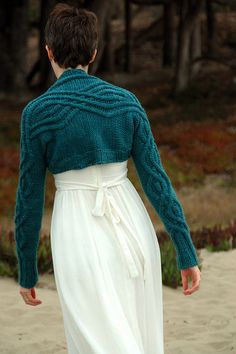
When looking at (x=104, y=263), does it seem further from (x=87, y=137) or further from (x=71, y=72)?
(x=71, y=72)

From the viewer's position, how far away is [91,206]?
4.54 meters

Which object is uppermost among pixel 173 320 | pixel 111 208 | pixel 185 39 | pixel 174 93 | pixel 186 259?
pixel 111 208

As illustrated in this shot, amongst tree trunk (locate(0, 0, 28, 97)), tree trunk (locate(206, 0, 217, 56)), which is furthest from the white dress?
tree trunk (locate(206, 0, 217, 56))

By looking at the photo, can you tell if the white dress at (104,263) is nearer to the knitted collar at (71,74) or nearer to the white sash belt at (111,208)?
the white sash belt at (111,208)

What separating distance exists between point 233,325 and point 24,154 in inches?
172

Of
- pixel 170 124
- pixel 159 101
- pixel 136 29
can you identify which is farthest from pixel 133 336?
pixel 136 29

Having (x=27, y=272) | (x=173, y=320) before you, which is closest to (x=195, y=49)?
(x=173, y=320)

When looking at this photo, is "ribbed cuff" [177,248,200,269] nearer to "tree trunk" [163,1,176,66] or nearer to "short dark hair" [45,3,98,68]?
"short dark hair" [45,3,98,68]

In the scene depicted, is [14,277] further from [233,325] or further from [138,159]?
[138,159]

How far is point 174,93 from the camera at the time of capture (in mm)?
26172

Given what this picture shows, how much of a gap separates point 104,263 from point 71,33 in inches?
37.9

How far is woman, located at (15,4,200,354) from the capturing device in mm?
4430

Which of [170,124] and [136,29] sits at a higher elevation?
[170,124]

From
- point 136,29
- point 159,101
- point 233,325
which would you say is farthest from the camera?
point 136,29
